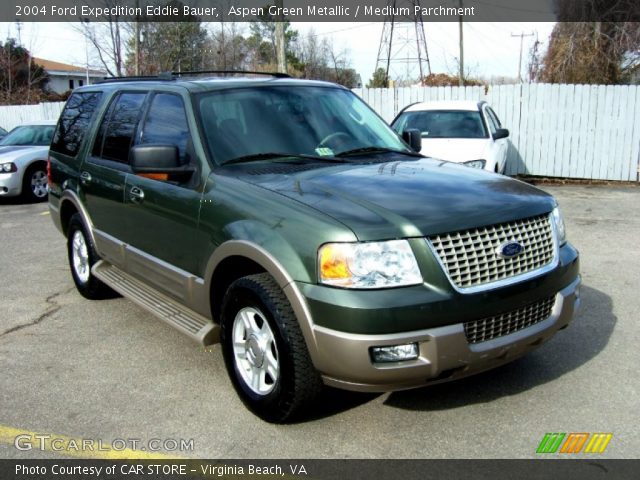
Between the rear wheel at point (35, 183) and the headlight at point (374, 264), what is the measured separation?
11.6 m

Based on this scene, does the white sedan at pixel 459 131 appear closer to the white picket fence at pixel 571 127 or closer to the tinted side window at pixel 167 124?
the white picket fence at pixel 571 127

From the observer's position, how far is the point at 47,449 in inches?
131

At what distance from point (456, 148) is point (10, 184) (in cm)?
893

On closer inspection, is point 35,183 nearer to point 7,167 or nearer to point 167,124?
point 7,167

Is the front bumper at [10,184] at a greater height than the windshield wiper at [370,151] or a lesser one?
lesser

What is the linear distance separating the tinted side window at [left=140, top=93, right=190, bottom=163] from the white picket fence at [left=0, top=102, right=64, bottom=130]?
2097cm

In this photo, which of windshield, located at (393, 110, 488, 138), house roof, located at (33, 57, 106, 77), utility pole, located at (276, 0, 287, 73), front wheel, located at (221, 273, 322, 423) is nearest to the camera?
front wheel, located at (221, 273, 322, 423)

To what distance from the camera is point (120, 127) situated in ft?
16.5

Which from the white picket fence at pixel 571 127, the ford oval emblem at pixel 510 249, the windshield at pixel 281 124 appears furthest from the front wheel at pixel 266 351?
the white picket fence at pixel 571 127

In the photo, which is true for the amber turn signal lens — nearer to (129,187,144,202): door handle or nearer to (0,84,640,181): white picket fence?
(129,187,144,202): door handle

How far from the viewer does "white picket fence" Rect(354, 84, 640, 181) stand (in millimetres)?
13312

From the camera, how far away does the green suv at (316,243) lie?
296 cm

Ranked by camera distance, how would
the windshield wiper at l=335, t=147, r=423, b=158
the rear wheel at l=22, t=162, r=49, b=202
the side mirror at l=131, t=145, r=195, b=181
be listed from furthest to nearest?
the rear wheel at l=22, t=162, r=49, b=202 → the windshield wiper at l=335, t=147, r=423, b=158 → the side mirror at l=131, t=145, r=195, b=181

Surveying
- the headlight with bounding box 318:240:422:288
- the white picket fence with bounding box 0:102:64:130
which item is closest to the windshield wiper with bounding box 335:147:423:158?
the headlight with bounding box 318:240:422:288
